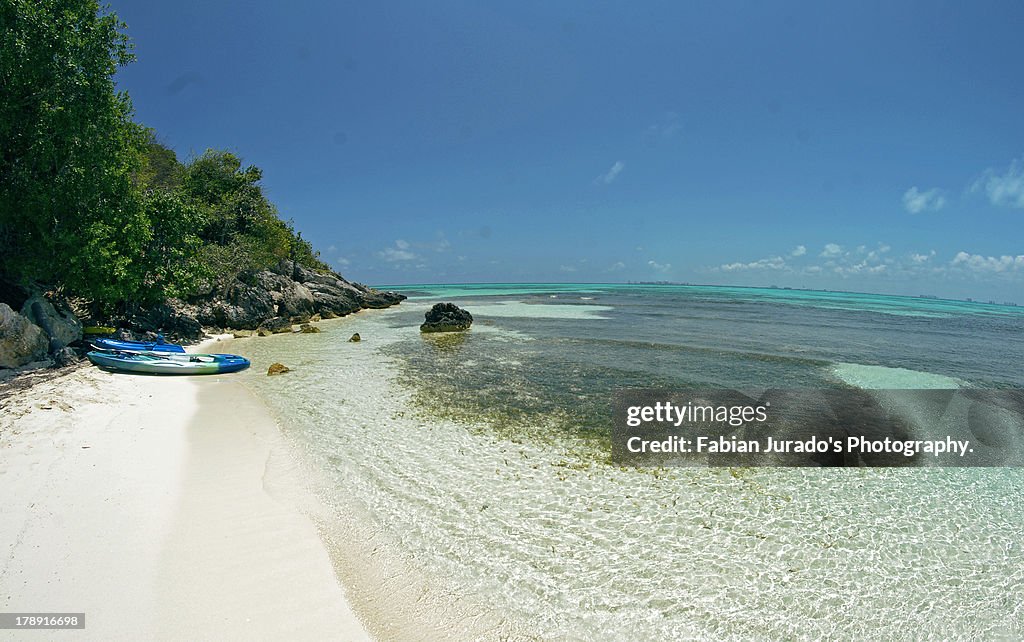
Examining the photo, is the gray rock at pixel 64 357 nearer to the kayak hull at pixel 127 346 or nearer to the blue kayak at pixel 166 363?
the blue kayak at pixel 166 363

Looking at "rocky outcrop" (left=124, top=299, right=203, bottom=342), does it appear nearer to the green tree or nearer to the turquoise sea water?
the green tree

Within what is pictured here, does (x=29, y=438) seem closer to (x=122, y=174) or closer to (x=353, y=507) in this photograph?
(x=353, y=507)

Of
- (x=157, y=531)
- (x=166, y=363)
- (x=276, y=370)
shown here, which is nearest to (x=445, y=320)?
(x=276, y=370)

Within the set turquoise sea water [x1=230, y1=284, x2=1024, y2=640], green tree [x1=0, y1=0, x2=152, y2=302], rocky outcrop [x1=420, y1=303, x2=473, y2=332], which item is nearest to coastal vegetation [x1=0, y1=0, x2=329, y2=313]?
green tree [x1=0, y1=0, x2=152, y2=302]

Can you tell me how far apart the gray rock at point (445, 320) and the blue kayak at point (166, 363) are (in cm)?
1494

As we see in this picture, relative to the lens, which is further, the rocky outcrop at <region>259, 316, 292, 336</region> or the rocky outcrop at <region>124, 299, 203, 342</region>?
the rocky outcrop at <region>259, 316, 292, 336</region>

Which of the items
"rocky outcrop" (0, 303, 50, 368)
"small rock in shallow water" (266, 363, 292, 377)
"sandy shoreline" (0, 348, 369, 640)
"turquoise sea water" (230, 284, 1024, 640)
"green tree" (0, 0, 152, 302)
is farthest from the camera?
"small rock in shallow water" (266, 363, 292, 377)

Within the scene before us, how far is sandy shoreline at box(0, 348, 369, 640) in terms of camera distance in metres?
4.83

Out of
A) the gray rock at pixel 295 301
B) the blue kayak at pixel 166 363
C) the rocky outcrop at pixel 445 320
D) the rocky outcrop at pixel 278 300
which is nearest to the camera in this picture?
the blue kayak at pixel 166 363

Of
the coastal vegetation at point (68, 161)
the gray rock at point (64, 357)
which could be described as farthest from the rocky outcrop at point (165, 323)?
the gray rock at point (64, 357)

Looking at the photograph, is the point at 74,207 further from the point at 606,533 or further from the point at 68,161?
the point at 606,533

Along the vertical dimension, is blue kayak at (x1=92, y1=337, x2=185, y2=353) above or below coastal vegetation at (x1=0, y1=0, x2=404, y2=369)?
below

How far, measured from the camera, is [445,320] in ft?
108

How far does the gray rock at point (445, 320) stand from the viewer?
32344mm
